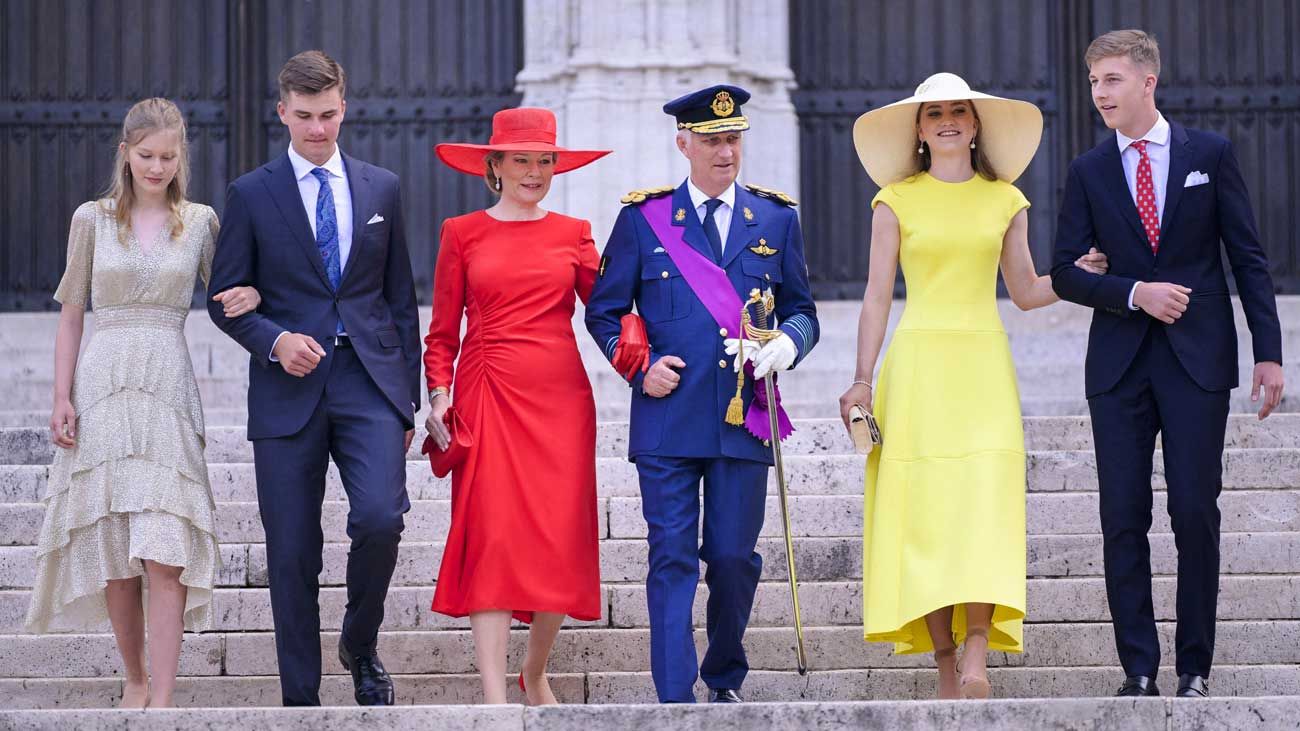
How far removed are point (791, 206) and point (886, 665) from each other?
5.49 feet

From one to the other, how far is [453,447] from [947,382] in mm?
1601

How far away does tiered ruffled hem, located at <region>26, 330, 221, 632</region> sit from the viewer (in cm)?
594

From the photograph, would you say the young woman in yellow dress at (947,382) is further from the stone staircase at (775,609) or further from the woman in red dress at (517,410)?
the woman in red dress at (517,410)

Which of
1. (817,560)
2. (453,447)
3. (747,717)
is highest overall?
(453,447)

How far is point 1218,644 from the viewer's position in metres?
6.58

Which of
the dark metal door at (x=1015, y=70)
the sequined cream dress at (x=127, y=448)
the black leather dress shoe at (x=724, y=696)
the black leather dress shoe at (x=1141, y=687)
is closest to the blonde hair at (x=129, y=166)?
the sequined cream dress at (x=127, y=448)

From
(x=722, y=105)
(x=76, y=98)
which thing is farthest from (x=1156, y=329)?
(x=76, y=98)

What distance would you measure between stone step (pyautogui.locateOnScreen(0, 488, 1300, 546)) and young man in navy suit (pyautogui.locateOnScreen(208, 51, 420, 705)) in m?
1.35

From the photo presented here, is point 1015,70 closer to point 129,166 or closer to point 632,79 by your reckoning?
point 632,79

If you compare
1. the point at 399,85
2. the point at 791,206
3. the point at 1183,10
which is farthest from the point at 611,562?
the point at 1183,10

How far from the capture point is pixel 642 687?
6543 mm

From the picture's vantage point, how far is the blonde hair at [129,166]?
6082 millimetres

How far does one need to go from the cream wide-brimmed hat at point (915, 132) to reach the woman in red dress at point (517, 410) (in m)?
0.94

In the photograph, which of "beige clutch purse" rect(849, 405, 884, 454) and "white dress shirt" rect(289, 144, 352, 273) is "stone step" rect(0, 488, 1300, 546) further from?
"white dress shirt" rect(289, 144, 352, 273)
